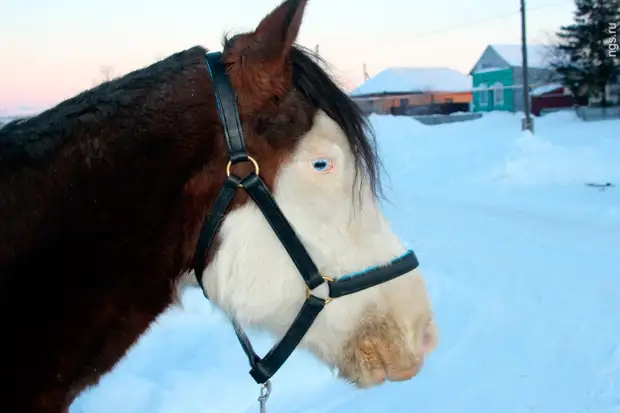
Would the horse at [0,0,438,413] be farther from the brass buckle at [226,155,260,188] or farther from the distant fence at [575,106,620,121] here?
the distant fence at [575,106,620,121]

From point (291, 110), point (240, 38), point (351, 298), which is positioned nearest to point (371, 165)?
point (291, 110)

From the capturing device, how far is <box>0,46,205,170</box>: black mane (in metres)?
1.47

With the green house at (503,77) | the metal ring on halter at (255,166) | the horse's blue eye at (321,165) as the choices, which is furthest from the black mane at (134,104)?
the green house at (503,77)

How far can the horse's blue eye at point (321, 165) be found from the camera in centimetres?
158

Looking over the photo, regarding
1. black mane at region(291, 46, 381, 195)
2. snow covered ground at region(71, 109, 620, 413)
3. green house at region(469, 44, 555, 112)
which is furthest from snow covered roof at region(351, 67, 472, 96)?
black mane at region(291, 46, 381, 195)

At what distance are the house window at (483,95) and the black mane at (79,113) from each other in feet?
153

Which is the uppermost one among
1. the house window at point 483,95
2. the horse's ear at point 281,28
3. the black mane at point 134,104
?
the horse's ear at point 281,28

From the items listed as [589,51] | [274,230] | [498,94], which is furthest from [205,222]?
[498,94]

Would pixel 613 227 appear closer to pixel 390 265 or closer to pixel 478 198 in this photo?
pixel 478 198

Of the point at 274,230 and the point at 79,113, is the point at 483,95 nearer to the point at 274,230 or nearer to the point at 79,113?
the point at 274,230

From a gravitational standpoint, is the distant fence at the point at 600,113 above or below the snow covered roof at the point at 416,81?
below

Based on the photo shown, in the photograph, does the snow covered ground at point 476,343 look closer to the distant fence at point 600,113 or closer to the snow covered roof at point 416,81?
the distant fence at point 600,113

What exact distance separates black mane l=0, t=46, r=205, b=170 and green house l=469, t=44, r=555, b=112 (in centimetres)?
4380

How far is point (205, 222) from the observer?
5.08 feet
